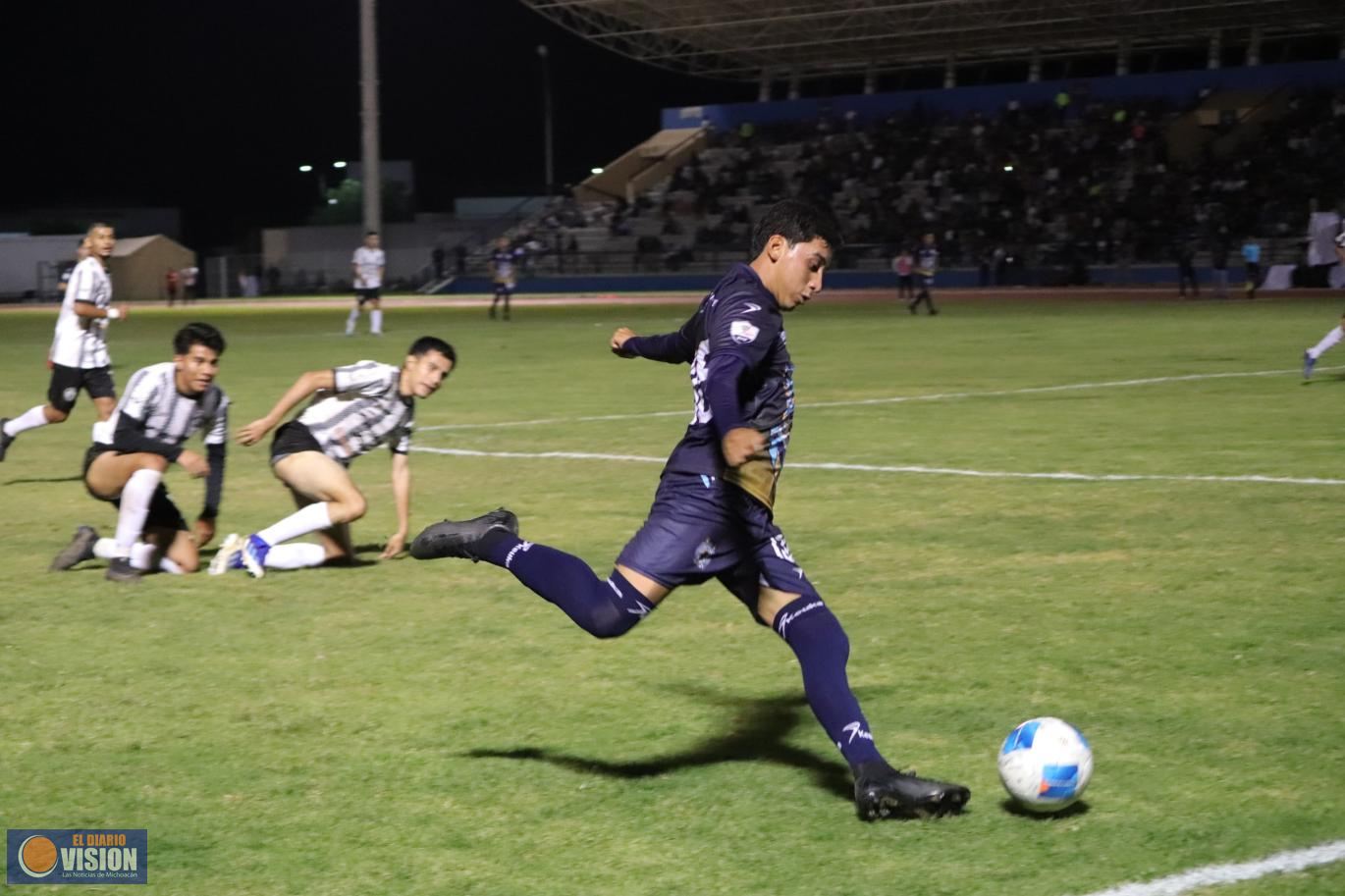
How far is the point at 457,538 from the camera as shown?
18.5ft

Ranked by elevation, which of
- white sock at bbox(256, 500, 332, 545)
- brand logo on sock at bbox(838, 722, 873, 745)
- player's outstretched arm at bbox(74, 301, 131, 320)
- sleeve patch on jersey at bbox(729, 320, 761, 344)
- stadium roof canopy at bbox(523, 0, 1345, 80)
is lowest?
white sock at bbox(256, 500, 332, 545)

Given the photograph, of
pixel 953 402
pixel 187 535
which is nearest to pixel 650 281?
pixel 953 402

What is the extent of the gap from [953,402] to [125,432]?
10127mm

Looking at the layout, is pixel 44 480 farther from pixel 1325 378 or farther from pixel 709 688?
pixel 1325 378

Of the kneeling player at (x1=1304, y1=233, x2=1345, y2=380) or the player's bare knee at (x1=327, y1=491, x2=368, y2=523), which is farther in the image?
the kneeling player at (x1=1304, y1=233, x2=1345, y2=380)

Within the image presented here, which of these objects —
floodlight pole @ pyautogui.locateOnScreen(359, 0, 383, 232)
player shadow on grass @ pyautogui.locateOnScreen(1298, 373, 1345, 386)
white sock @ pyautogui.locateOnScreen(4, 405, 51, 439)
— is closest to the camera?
white sock @ pyautogui.locateOnScreen(4, 405, 51, 439)

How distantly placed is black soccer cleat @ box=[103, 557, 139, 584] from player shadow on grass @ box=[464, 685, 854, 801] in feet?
12.0

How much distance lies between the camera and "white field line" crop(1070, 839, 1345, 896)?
13.8 ft

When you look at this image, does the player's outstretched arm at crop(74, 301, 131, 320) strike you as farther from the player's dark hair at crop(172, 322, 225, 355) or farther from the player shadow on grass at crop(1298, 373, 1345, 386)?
the player shadow on grass at crop(1298, 373, 1345, 386)

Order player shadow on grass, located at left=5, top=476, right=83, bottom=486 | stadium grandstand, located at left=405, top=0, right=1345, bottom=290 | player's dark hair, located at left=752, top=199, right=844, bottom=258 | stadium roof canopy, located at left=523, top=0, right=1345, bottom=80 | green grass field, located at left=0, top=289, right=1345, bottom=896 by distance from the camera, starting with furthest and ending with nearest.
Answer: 1. stadium roof canopy, located at left=523, top=0, right=1345, bottom=80
2. stadium grandstand, located at left=405, top=0, right=1345, bottom=290
3. player shadow on grass, located at left=5, top=476, right=83, bottom=486
4. player's dark hair, located at left=752, top=199, right=844, bottom=258
5. green grass field, located at left=0, top=289, right=1345, bottom=896

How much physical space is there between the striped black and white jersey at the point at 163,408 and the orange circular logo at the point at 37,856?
167 inches

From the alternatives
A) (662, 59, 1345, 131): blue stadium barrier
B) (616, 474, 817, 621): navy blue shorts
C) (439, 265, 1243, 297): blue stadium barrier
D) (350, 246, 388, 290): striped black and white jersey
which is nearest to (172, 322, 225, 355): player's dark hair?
(616, 474, 817, 621): navy blue shorts

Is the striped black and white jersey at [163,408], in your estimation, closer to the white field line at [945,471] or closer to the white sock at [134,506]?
the white sock at [134,506]

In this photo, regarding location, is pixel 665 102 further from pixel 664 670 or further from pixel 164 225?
pixel 664 670
